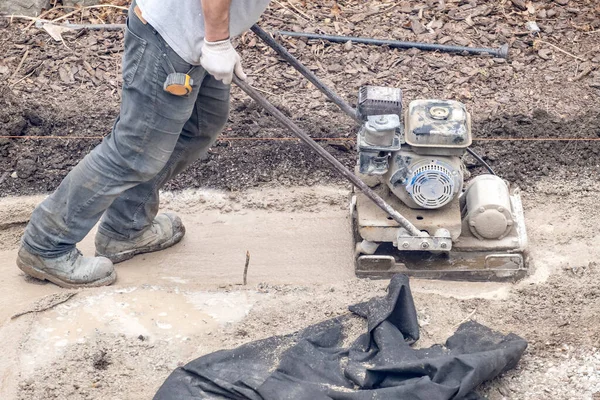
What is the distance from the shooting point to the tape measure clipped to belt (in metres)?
4.09

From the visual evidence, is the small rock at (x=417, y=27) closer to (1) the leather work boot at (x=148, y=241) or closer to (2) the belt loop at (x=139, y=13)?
(1) the leather work boot at (x=148, y=241)

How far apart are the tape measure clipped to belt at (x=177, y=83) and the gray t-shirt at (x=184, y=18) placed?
104mm

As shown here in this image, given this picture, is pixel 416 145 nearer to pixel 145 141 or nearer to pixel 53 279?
pixel 145 141

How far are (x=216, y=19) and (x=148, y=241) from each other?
1.70 meters

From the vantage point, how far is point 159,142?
4.37m

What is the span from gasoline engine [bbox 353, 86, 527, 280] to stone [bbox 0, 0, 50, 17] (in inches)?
141

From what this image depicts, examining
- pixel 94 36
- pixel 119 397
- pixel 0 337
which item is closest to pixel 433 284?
pixel 119 397

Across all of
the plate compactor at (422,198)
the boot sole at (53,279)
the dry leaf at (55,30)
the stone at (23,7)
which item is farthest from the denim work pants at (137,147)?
the stone at (23,7)

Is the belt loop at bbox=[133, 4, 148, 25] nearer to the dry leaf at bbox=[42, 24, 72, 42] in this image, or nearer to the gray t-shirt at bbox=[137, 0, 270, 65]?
the gray t-shirt at bbox=[137, 0, 270, 65]

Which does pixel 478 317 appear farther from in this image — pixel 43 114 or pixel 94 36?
pixel 94 36

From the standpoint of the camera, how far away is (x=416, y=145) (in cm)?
452

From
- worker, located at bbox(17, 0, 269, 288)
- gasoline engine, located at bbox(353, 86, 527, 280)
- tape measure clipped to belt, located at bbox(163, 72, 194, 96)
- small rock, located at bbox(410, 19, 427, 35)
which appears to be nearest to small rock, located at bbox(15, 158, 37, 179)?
worker, located at bbox(17, 0, 269, 288)

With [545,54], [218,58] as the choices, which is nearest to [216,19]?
[218,58]

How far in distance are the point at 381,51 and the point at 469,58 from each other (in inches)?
26.0
